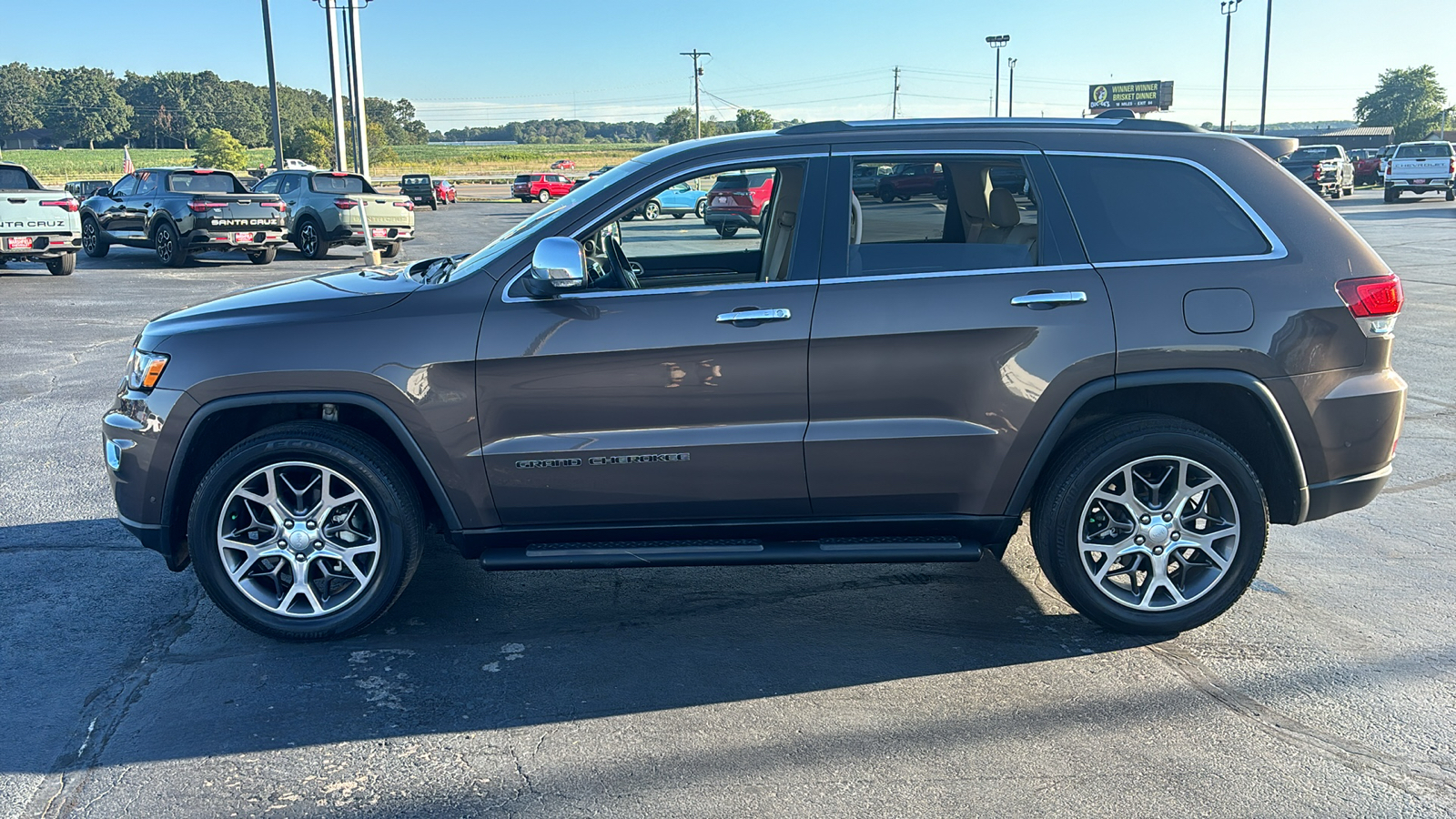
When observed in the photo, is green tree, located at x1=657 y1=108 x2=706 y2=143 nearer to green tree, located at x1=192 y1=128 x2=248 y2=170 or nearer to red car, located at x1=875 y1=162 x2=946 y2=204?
green tree, located at x1=192 y1=128 x2=248 y2=170

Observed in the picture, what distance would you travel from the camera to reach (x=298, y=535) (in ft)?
13.5

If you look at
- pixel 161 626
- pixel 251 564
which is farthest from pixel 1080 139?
pixel 161 626

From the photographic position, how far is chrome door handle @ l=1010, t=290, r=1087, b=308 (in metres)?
3.95

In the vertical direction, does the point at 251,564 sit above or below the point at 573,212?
below

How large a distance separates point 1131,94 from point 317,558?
112 metres

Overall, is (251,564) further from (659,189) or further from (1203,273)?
(1203,273)

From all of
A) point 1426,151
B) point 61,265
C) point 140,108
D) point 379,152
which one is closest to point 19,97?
point 140,108

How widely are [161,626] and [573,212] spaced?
227cm

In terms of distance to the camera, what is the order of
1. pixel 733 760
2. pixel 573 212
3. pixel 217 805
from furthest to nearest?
pixel 573 212 → pixel 733 760 → pixel 217 805

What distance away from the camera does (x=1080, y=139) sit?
417cm

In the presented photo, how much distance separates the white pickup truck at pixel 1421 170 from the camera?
36.9m

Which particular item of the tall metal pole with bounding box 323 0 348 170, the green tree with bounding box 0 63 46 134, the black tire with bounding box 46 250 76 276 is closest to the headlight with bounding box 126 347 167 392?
the black tire with bounding box 46 250 76 276

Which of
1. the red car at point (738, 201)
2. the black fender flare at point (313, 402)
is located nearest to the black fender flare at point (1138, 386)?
the red car at point (738, 201)

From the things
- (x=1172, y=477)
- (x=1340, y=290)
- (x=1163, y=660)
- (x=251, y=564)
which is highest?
(x=1340, y=290)
